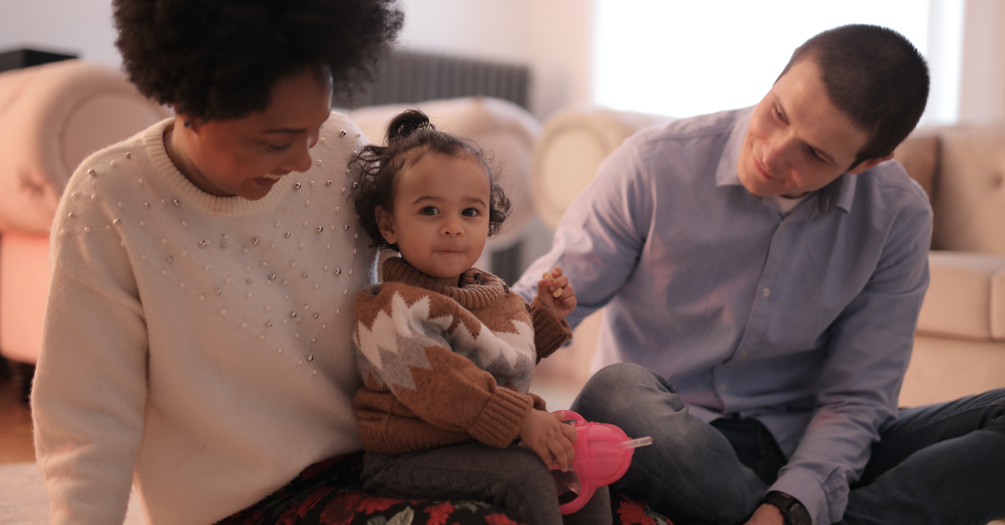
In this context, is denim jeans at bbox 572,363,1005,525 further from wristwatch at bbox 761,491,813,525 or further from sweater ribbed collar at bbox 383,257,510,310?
sweater ribbed collar at bbox 383,257,510,310

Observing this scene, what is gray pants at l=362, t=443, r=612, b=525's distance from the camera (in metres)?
0.79

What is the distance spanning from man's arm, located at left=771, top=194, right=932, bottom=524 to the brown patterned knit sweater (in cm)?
57

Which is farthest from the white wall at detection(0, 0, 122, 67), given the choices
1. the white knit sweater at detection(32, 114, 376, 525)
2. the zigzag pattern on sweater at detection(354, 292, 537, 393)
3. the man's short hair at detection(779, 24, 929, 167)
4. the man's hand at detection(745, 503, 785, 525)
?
the man's hand at detection(745, 503, 785, 525)

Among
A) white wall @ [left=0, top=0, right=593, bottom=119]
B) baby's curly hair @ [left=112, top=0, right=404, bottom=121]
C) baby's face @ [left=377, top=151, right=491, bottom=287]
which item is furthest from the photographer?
white wall @ [left=0, top=0, right=593, bottom=119]

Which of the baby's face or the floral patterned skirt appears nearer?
the floral patterned skirt

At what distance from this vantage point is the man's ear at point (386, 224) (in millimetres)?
921

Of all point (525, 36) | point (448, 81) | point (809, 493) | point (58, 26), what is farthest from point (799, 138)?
point (525, 36)

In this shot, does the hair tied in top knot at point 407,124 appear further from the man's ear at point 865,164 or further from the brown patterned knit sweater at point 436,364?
the man's ear at point 865,164

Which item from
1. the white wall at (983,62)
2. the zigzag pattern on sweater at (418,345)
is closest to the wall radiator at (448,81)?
the white wall at (983,62)

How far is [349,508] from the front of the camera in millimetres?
792

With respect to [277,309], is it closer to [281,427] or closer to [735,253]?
[281,427]

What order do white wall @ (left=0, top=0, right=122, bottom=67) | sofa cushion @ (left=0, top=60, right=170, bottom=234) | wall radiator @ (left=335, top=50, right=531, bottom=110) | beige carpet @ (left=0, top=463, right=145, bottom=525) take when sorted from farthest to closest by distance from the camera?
wall radiator @ (left=335, top=50, right=531, bottom=110)
white wall @ (left=0, top=0, right=122, bottom=67)
sofa cushion @ (left=0, top=60, right=170, bottom=234)
beige carpet @ (left=0, top=463, right=145, bottom=525)

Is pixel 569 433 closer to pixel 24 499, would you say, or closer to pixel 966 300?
pixel 24 499

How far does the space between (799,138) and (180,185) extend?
80 centimetres
